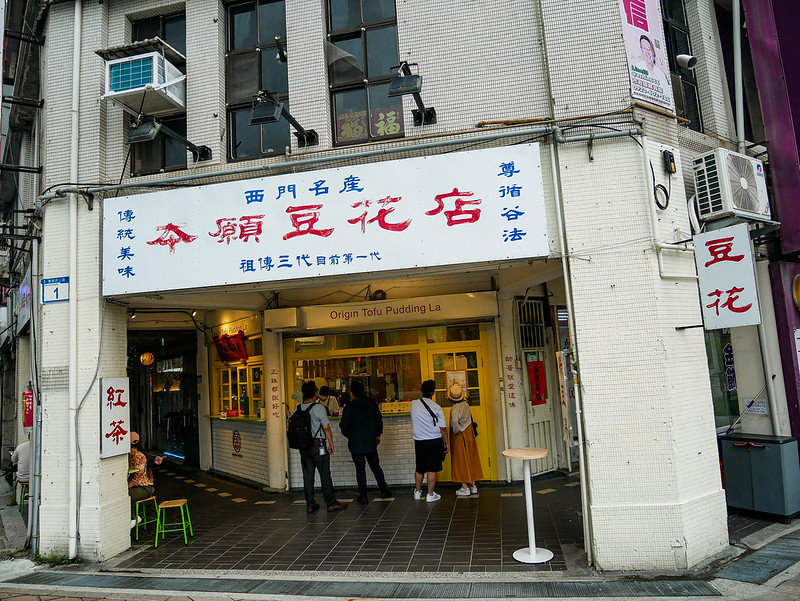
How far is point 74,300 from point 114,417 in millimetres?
1519

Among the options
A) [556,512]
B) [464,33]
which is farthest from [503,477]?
[464,33]

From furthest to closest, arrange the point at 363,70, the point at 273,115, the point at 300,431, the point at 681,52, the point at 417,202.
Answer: the point at 300,431 → the point at 681,52 → the point at 363,70 → the point at 273,115 → the point at 417,202

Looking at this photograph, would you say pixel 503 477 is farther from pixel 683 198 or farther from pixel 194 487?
pixel 194 487

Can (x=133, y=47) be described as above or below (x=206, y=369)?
above

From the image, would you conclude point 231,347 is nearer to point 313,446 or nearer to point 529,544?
point 313,446

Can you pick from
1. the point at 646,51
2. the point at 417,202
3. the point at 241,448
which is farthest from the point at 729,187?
the point at 241,448

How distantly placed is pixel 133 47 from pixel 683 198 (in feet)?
22.3

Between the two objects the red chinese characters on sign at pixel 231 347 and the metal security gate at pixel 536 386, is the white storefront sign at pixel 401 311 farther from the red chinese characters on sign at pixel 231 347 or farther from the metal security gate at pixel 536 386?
the red chinese characters on sign at pixel 231 347

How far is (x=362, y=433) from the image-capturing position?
8266 millimetres

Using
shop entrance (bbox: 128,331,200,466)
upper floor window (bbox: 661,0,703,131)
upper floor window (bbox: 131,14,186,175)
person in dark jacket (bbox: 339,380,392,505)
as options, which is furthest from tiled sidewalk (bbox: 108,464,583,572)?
upper floor window (bbox: 661,0,703,131)

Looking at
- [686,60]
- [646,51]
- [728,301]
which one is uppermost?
[686,60]

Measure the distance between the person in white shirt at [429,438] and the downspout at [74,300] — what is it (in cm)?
436

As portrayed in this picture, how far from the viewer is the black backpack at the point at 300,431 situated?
793 centimetres

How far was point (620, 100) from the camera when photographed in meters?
5.85
